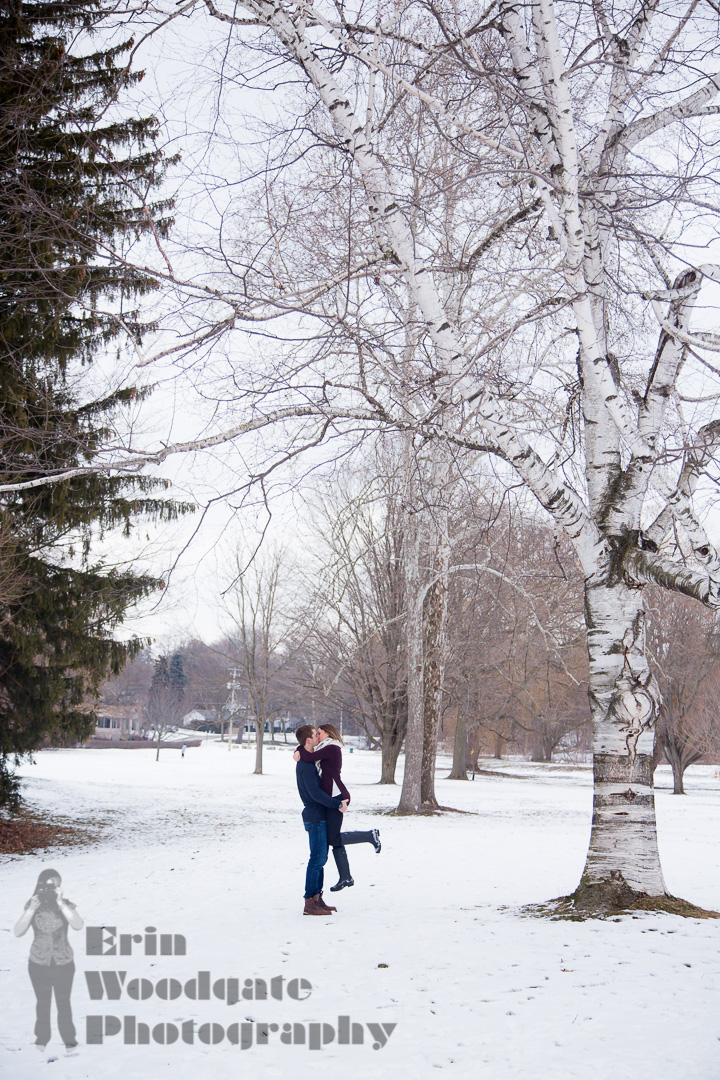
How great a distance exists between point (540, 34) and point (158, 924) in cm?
723

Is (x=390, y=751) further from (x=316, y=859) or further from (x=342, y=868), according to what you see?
(x=316, y=859)

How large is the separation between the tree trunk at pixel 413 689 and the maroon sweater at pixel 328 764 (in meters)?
8.15

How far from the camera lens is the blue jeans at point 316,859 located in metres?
6.60

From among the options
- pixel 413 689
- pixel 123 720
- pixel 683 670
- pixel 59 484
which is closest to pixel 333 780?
pixel 59 484

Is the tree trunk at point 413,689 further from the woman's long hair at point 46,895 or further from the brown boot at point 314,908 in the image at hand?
the woman's long hair at point 46,895

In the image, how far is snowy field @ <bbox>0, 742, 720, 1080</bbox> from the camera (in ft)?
11.6

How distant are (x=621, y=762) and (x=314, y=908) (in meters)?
2.75

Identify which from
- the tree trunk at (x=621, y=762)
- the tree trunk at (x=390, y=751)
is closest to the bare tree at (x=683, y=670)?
the tree trunk at (x=390, y=751)

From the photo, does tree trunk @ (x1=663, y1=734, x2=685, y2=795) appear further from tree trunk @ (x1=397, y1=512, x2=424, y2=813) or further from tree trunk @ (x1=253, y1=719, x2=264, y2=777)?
tree trunk @ (x1=397, y1=512, x2=424, y2=813)

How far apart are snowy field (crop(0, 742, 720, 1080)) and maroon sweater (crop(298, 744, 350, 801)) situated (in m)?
1.02

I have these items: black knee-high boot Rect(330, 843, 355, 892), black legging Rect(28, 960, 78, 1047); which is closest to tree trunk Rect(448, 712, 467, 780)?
black knee-high boot Rect(330, 843, 355, 892)

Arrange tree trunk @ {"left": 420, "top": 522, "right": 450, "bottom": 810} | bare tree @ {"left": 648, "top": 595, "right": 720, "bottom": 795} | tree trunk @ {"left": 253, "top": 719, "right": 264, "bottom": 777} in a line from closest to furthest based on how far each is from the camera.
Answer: tree trunk @ {"left": 420, "top": 522, "right": 450, "bottom": 810} < bare tree @ {"left": 648, "top": 595, "right": 720, "bottom": 795} < tree trunk @ {"left": 253, "top": 719, "right": 264, "bottom": 777}

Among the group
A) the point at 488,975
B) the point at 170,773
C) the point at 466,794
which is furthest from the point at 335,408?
the point at 170,773

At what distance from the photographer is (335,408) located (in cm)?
630
